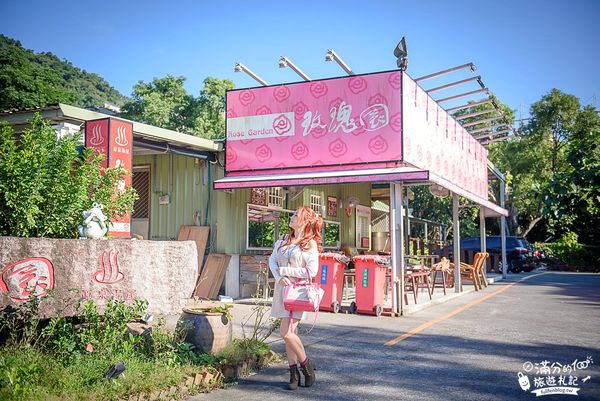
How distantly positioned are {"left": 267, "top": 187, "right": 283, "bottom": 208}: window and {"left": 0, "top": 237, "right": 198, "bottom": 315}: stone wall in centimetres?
717

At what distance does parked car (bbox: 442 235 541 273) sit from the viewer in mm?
24484

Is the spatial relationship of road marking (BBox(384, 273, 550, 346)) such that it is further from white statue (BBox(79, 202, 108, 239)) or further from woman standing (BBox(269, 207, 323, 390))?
white statue (BBox(79, 202, 108, 239))

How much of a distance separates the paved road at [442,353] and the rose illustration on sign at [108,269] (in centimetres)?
168

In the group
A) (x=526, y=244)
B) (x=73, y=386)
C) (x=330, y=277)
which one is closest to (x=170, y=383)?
(x=73, y=386)

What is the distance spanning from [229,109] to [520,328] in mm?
7807

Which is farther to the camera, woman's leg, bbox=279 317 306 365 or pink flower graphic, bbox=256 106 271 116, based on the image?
pink flower graphic, bbox=256 106 271 116

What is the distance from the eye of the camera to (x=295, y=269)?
17.3 ft

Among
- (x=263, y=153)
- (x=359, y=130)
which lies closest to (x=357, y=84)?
(x=359, y=130)

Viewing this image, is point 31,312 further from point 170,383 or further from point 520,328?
point 520,328

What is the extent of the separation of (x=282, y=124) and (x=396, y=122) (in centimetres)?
268

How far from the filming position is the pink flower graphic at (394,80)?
36.0 ft

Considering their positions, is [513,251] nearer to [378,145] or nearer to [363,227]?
[363,227]

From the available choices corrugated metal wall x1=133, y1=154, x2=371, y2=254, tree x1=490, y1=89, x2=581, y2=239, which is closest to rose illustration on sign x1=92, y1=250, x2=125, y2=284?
corrugated metal wall x1=133, y1=154, x2=371, y2=254

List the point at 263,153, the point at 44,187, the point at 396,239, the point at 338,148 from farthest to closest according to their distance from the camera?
the point at 263,153 < the point at 338,148 < the point at 396,239 < the point at 44,187
